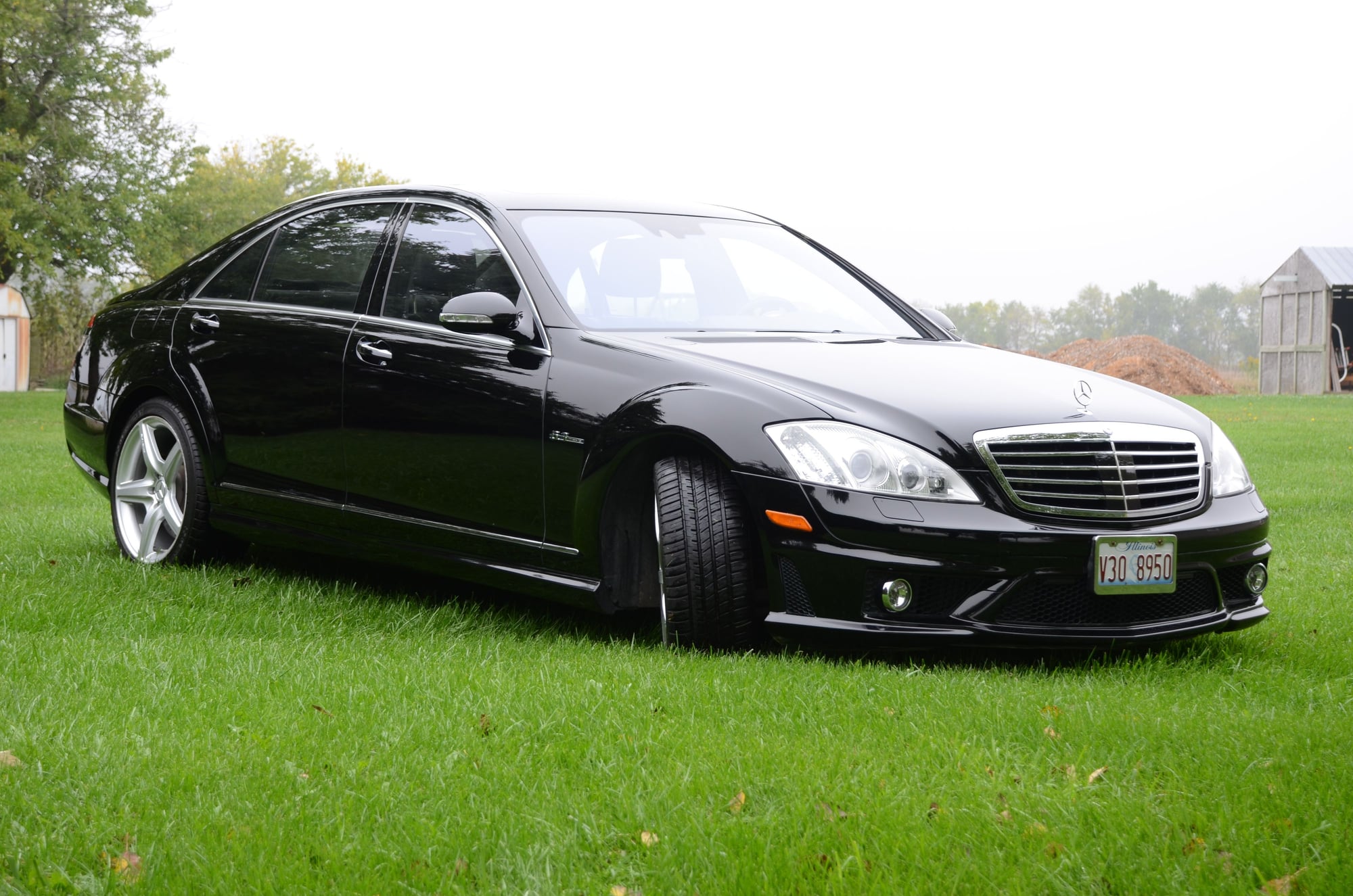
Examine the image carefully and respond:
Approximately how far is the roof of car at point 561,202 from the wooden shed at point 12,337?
3219 centimetres

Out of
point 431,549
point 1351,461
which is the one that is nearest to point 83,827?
point 431,549

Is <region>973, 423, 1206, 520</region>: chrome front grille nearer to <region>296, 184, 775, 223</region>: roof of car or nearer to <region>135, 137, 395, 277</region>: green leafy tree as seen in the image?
<region>296, 184, 775, 223</region>: roof of car

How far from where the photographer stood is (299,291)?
612cm

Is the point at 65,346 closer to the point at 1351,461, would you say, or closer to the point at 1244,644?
the point at 1351,461

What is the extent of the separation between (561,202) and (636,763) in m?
2.96

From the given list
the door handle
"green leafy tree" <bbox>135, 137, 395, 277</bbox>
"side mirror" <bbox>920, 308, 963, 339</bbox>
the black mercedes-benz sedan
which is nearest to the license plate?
the black mercedes-benz sedan

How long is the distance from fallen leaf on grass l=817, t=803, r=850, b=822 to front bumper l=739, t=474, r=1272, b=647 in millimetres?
1238

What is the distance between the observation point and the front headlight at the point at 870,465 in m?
4.28

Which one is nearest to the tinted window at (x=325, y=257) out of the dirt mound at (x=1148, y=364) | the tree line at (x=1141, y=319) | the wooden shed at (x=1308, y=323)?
the wooden shed at (x=1308, y=323)

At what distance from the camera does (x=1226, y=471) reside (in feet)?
16.0

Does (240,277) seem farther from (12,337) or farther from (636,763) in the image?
(12,337)

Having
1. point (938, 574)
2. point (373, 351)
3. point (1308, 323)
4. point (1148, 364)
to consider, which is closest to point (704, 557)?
point (938, 574)

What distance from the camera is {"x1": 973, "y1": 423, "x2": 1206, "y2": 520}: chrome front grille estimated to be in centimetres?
433

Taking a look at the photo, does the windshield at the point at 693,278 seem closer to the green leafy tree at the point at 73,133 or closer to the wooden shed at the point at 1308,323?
the green leafy tree at the point at 73,133
